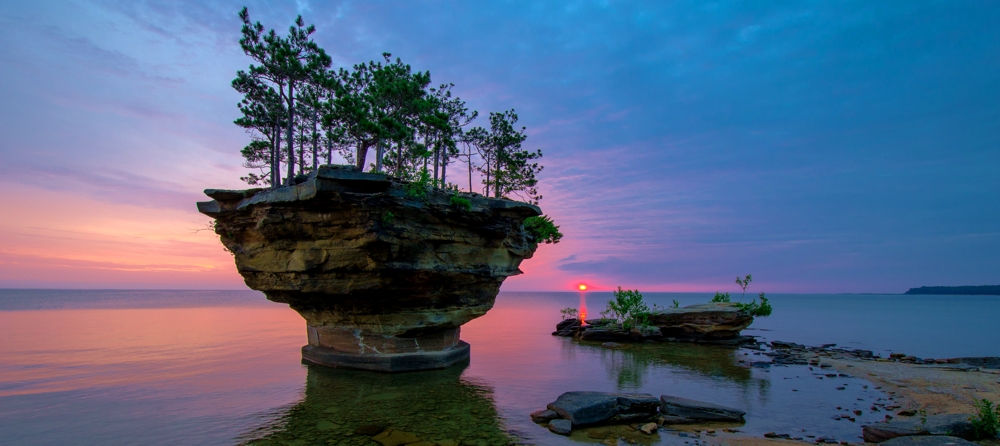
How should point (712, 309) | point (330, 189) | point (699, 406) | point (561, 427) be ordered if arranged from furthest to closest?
1. point (712, 309)
2. point (330, 189)
3. point (699, 406)
4. point (561, 427)

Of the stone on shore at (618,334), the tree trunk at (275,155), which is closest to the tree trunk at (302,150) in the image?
the tree trunk at (275,155)

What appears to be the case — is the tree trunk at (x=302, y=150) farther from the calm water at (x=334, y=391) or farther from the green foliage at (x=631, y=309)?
the green foliage at (x=631, y=309)

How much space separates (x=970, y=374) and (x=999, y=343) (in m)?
25.5

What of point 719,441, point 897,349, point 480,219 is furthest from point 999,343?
point 480,219

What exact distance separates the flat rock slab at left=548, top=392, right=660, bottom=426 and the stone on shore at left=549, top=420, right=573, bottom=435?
0.24m

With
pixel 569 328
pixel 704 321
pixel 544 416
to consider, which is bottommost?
pixel 569 328

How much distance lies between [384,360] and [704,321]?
23530mm

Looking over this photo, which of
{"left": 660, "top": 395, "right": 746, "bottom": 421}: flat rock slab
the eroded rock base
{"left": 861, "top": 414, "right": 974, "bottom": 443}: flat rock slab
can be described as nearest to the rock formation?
the eroded rock base

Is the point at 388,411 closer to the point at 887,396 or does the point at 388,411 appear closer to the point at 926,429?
the point at 926,429

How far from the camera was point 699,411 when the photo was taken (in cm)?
1273

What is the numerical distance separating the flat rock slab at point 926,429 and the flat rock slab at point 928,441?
0.71 metres

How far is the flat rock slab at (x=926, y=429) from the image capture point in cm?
1058

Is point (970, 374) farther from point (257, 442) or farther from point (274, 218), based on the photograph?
point (274, 218)

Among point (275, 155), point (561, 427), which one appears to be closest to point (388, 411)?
point (561, 427)
